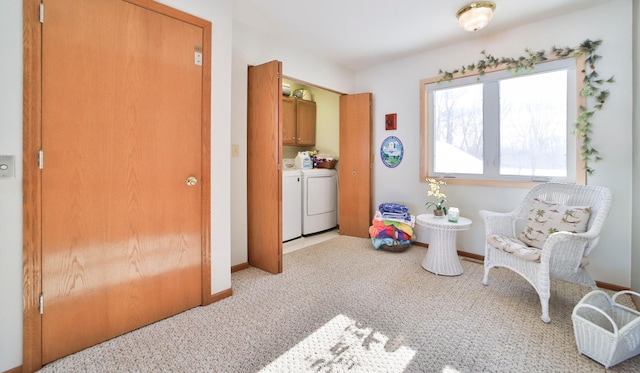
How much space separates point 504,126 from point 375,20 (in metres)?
1.82

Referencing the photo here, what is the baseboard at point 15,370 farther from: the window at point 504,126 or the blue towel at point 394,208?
the window at point 504,126

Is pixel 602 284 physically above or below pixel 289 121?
below

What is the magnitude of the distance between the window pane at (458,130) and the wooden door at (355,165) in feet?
3.11

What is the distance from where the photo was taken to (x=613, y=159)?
254 cm

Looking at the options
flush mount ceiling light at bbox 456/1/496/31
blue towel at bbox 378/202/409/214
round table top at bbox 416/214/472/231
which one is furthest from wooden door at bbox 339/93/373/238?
flush mount ceiling light at bbox 456/1/496/31

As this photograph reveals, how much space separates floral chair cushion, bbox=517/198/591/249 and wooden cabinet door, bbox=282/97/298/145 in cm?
339

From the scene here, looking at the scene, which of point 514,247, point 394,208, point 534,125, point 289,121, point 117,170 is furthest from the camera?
point 289,121

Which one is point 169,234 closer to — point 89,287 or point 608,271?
point 89,287

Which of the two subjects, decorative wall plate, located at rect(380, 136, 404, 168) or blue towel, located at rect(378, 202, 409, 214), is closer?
blue towel, located at rect(378, 202, 409, 214)

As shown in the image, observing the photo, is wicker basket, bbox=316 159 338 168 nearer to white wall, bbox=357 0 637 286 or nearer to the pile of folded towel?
white wall, bbox=357 0 637 286

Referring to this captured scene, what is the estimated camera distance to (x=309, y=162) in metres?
4.54

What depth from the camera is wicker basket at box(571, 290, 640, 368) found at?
149cm

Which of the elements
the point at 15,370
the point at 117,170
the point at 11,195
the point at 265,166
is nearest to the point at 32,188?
the point at 11,195

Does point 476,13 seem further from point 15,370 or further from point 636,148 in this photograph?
point 15,370
